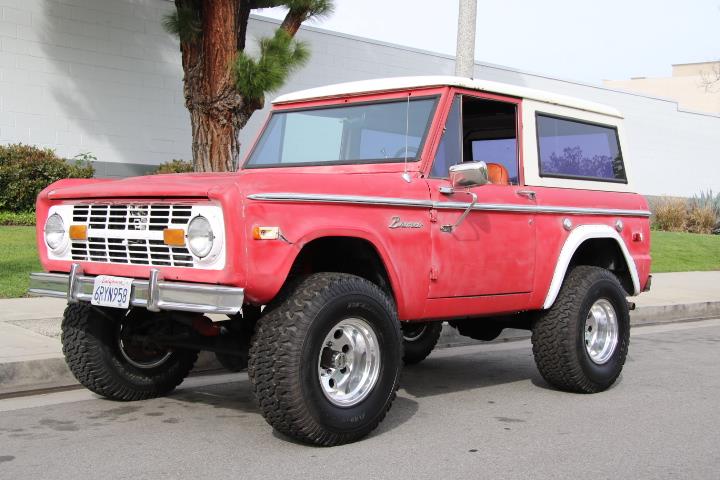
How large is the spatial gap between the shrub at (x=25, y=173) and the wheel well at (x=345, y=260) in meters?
10.1

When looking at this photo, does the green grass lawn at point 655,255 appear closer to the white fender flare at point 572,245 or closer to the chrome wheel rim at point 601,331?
the white fender flare at point 572,245

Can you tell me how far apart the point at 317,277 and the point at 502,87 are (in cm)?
224

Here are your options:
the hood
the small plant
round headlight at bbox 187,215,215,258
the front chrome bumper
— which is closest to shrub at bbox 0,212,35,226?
the hood

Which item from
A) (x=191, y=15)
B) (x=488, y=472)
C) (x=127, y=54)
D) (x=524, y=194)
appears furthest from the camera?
(x=127, y=54)

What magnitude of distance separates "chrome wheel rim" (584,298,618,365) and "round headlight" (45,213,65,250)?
12.1 ft

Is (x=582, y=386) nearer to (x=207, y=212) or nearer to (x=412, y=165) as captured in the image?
(x=412, y=165)

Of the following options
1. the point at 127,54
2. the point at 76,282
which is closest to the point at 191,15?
the point at 127,54

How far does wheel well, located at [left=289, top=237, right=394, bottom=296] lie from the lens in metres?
5.28

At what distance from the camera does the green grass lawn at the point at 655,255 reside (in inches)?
402

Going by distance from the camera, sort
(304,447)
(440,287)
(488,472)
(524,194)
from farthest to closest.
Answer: (524,194), (440,287), (304,447), (488,472)

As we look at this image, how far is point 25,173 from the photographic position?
47.0 ft

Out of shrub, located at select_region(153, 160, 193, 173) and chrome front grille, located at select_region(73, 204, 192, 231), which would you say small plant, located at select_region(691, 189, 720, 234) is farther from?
chrome front grille, located at select_region(73, 204, 192, 231)

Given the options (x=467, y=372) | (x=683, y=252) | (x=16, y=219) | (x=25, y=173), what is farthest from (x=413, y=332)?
(x=683, y=252)

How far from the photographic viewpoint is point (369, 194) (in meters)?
5.19
